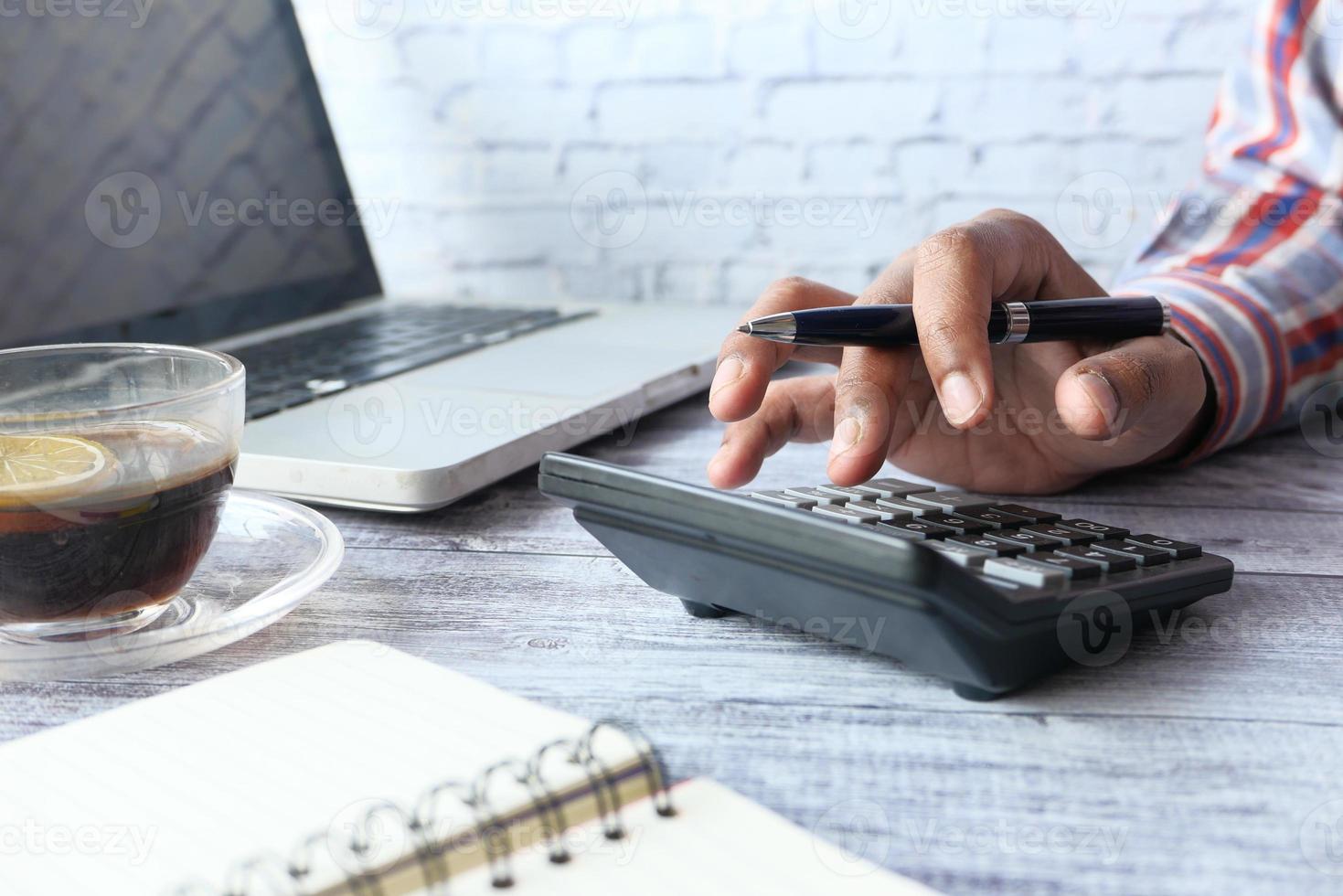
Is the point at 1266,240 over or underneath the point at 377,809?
over

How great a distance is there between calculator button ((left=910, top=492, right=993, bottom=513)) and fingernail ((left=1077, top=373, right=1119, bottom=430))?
7 centimetres

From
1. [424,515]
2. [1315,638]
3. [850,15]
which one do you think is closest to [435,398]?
[424,515]

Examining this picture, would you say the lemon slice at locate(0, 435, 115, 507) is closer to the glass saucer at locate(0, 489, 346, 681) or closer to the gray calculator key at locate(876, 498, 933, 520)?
the glass saucer at locate(0, 489, 346, 681)

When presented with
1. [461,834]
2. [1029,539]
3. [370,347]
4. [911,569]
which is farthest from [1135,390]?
[370,347]

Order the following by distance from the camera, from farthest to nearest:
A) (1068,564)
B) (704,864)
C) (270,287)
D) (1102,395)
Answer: (270,287)
(1102,395)
(1068,564)
(704,864)

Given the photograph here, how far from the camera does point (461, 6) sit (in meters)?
Answer: 1.29

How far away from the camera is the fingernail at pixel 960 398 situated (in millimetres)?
478

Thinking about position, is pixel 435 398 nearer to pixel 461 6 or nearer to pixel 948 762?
pixel 948 762

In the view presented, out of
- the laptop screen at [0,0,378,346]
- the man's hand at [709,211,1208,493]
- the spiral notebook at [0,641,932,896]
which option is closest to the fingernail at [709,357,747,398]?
the man's hand at [709,211,1208,493]

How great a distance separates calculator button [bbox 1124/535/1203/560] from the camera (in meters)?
0.44

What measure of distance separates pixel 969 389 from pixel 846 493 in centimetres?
7

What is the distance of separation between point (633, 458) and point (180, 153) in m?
0.57

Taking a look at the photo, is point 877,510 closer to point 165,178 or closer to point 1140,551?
point 1140,551

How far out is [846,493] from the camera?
0.50m
